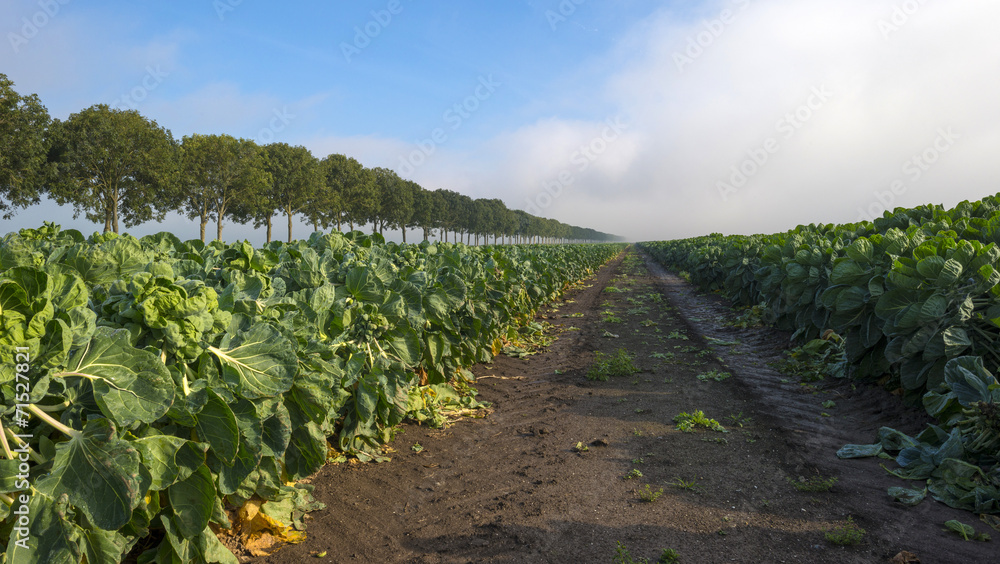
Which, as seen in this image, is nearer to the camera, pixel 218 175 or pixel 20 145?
pixel 20 145

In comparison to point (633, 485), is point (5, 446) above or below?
above

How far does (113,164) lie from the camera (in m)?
32.5

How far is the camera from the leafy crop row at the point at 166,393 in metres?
1.78

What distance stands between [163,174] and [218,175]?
5.51 m

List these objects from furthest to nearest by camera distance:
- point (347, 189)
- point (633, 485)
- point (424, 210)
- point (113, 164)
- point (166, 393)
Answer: point (424, 210)
point (347, 189)
point (113, 164)
point (633, 485)
point (166, 393)

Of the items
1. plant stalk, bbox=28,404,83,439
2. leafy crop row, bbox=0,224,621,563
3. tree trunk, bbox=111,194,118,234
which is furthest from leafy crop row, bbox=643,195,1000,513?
tree trunk, bbox=111,194,118,234

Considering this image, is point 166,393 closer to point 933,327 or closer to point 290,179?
point 933,327

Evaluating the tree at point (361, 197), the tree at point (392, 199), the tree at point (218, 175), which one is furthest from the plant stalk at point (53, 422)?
the tree at point (392, 199)

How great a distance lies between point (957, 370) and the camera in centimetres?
404

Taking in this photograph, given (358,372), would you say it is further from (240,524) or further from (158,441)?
(158,441)

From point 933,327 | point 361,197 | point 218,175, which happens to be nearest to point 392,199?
point 361,197

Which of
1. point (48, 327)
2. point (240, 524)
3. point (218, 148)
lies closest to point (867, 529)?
point (240, 524)

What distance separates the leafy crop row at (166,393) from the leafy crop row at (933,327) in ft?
14.5

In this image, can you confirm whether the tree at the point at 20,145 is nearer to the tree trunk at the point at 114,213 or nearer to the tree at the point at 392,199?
the tree trunk at the point at 114,213
